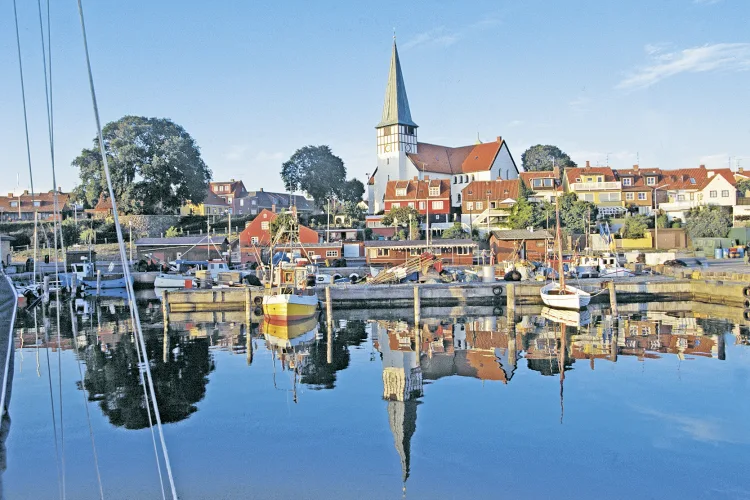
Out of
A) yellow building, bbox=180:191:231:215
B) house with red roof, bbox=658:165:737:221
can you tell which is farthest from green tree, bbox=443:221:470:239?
yellow building, bbox=180:191:231:215

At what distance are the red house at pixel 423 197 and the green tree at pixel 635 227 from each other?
20029mm

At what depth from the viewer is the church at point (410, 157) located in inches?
3629

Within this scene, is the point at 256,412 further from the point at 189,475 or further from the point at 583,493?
the point at 583,493

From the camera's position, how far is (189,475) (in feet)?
43.4

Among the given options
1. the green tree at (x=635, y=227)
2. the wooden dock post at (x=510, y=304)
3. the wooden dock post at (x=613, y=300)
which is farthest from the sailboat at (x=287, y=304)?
the green tree at (x=635, y=227)

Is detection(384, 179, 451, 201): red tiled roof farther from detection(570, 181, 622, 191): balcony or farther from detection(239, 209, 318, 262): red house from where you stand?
detection(239, 209, 318, 262): red house

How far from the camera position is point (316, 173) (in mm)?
86250

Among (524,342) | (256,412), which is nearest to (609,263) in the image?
(524,342)

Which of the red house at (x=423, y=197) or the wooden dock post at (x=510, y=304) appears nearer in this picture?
the wooden dock post at (x=510, y=304)

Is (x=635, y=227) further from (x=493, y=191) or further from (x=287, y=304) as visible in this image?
(x=287, y=304)

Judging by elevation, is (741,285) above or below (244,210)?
below

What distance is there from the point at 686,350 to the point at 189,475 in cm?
1962

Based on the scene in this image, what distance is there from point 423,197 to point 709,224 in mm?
30417

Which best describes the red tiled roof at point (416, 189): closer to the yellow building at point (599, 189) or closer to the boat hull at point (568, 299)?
the yellow building at point (599, 189)
